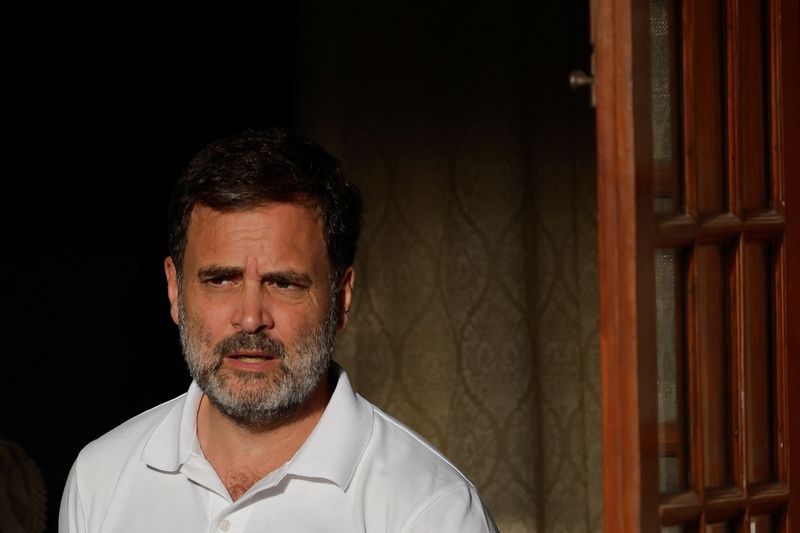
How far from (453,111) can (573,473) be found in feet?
4.43

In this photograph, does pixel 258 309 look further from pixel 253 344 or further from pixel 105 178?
pixel 105 178

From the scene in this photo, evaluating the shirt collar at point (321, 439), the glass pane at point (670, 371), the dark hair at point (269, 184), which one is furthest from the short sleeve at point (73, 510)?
the glass pane at point (670, 371)

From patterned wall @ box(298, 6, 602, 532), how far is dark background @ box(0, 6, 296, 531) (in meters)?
0.35

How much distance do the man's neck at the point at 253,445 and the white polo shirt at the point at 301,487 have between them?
4 centimetres

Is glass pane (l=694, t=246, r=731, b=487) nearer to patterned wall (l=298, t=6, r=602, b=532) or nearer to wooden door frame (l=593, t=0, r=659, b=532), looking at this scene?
wooden door frame (l=593, t=0, r=659, b=532)

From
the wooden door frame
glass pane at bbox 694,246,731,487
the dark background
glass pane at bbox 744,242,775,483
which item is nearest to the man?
the wooden door frame

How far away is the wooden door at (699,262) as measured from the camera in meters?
2.10

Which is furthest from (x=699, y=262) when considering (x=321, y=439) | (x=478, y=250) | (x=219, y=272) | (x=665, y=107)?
(x=478, y=250)

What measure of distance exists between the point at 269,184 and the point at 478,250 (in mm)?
2410

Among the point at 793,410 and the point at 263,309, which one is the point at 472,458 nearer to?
the point at 793,410

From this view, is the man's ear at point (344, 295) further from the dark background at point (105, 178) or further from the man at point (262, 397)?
the dark background at point (105, 178)

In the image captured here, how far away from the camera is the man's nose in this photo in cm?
205

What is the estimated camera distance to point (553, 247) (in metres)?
4.49

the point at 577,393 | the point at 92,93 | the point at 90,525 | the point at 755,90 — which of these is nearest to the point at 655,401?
the point at 755,90
